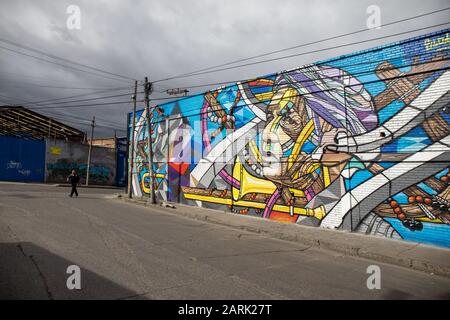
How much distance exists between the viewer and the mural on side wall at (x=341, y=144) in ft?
29.7

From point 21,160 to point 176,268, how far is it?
3052 cm

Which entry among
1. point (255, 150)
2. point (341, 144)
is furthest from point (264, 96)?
point (341, 144)

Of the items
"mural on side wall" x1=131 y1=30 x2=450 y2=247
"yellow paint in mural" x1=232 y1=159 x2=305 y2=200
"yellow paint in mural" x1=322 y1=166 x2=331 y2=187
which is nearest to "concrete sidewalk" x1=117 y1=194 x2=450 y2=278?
"mural on side wall" x1=131 y1=30 x2=450 y2=247

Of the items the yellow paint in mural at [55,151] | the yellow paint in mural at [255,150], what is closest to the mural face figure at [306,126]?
the yellow paint in mural at [255,150]

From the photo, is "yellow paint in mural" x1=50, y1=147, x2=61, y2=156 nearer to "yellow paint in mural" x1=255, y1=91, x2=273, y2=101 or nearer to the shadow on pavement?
"yellow paint in mural" x1=255, y1=91, x2=273, y2=101

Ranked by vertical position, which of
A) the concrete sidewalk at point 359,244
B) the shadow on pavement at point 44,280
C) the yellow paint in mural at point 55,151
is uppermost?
the yellow paint in mural at point 55,151

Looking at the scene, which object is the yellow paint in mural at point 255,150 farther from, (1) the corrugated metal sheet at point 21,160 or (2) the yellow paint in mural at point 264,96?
(1) the corrugated metal sheet at point 21,160

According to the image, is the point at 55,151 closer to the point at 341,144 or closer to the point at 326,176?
the point at 326,176

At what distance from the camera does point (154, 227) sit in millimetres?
10070

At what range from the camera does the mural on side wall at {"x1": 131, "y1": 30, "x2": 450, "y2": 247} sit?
29.7 feet

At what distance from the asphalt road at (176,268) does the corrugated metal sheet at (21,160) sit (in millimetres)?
24339
